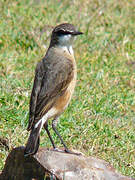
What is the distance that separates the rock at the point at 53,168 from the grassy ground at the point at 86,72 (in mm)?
768

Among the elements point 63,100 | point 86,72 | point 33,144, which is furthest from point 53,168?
point 86,72

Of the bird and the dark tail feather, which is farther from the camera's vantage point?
the bird

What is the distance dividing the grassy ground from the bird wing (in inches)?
36.8

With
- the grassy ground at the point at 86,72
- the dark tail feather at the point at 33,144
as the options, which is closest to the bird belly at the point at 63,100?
the dark tail feather at the point at 33,144

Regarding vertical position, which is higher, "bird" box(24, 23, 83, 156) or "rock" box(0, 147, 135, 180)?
"bird" box(24, 23, 83, 156)

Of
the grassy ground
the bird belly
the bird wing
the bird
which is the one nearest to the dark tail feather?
the bird

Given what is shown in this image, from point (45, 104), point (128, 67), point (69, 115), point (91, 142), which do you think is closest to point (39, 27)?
point (128, 67)

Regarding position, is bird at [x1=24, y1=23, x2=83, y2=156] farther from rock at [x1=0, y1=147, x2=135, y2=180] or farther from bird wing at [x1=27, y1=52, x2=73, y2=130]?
rock at [x1=0, y1=147, x2=135, y2=180]

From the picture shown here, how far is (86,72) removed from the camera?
10539 mm

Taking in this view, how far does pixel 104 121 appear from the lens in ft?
28.9

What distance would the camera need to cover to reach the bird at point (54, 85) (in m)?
6.72

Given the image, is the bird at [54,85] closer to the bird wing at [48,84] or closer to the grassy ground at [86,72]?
the bird wing at [48,84]

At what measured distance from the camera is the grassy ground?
8.12 m

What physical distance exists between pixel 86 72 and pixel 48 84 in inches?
140
